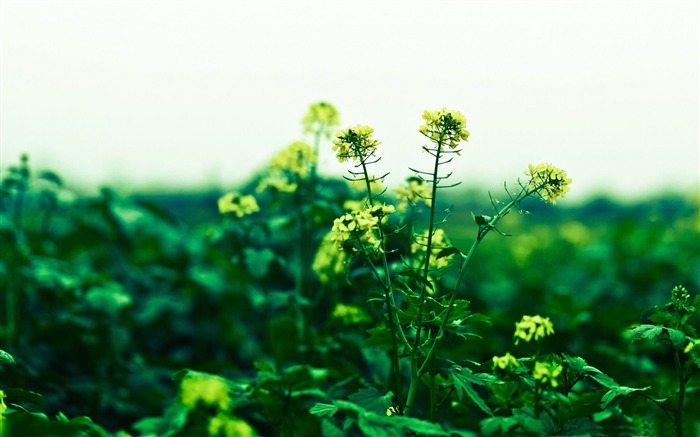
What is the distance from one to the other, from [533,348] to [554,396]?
1.43 ft

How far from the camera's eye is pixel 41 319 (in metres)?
4.91

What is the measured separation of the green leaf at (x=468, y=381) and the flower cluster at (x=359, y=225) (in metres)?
0.51

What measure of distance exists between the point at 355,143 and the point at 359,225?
0.96 ft

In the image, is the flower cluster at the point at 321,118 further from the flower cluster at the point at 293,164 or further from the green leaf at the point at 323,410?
the green leaf at the point at 323,410

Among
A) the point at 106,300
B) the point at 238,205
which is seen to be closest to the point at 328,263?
the point at 238,205

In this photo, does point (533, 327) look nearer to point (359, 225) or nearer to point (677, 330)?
point (677, 330)

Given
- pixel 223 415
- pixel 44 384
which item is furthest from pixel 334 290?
pixel 223 415

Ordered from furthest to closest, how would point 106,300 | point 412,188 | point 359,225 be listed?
point 106,300, point 412,188, point 359,225

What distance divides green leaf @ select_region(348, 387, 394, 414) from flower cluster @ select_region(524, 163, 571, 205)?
2.87 ft

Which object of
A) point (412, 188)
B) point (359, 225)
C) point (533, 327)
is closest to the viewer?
point (359, 225)

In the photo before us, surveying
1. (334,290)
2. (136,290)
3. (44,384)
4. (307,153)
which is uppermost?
Answer: (307,153)

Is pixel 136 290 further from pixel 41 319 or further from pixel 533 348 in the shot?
pixel 533 348

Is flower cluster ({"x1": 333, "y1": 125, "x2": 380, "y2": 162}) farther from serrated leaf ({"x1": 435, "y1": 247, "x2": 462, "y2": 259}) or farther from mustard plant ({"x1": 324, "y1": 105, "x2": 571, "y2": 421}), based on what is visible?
serrated leaf ({"x1": 435, "y1": 247, "x2": 462, "y2": 259})

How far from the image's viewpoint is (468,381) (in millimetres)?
2307
